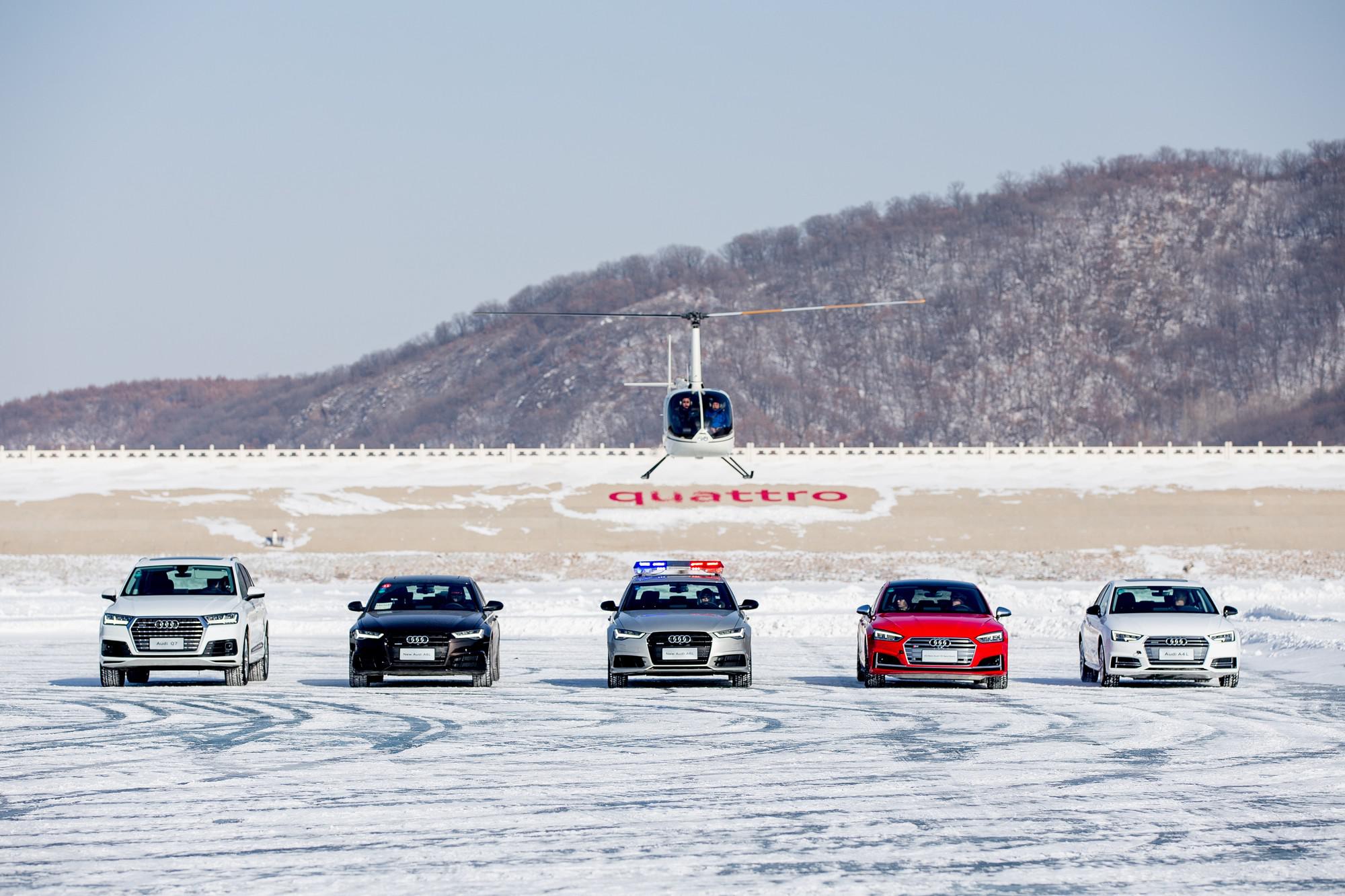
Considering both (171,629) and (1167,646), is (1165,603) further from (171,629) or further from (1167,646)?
(171,629)

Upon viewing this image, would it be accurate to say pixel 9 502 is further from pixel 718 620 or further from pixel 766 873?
pixel 766 873

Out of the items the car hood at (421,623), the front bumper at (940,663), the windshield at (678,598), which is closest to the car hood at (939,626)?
the front bumper at (940,663)

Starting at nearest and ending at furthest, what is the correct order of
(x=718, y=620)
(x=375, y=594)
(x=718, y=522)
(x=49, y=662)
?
(x=718, y=620), (x=375, y=594), (x=49, y=662), (x=718, y=522)

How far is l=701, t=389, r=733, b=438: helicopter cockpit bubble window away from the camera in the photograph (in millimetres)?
44344

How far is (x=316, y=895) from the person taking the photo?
9.13m

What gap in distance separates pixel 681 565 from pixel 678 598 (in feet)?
21.5

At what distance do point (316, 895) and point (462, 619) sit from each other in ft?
44.8

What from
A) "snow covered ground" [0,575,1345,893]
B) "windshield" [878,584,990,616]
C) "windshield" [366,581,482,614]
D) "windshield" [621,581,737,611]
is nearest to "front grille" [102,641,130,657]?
"snow covered ground" [0,575,1345,893]

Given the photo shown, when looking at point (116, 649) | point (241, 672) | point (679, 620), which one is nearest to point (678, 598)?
point (679, 620)

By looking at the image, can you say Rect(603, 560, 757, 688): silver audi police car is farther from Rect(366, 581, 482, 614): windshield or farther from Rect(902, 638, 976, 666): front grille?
Rect(366, 581, 482, 614): windshield

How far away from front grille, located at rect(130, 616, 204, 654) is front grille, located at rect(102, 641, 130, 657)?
0.51 feet

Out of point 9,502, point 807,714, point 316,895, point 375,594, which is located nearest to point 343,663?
point 375,594

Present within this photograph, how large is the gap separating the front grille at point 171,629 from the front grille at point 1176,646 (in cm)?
1195

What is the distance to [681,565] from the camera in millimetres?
31078
